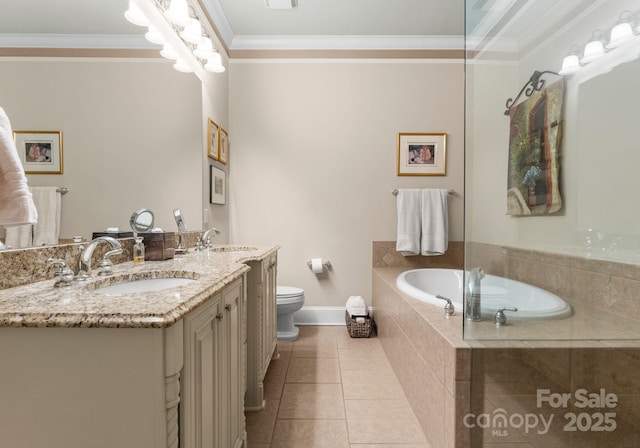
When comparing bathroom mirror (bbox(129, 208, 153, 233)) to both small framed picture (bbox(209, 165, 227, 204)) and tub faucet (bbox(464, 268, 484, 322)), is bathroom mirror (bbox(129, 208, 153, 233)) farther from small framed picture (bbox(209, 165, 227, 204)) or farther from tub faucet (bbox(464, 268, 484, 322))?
tub faucet (bbox(464, 268, 484, 322))

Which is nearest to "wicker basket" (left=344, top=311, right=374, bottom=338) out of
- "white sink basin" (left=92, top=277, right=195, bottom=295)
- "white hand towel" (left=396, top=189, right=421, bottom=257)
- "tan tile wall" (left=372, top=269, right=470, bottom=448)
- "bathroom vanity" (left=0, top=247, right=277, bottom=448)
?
"tan tile wall" (left=372, top=269, right=470, bottom=448)

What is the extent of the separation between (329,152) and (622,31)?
6.52 ft

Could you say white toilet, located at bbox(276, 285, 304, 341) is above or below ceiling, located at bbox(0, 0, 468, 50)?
below

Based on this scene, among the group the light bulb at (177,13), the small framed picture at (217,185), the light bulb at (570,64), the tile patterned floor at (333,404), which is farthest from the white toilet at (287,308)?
the light bulb at (570,64)

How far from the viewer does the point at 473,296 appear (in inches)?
55.4

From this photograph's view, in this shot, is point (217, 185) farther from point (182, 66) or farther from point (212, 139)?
point (182, 66)

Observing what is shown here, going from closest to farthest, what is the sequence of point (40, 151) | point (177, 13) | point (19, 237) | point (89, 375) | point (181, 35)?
1. point (89, 375)
2. point (19, 237)
3. point (40, 151)
4. point (177, 13)
5. point (181, 35)

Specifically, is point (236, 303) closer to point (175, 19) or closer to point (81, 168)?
point (81, 168)

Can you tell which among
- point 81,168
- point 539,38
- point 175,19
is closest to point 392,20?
point 539,38

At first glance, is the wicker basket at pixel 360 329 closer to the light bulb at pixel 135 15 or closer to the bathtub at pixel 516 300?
the bathtub at pixel 516 300

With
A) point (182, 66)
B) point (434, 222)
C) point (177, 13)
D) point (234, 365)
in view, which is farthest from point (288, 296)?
point (177, 13)

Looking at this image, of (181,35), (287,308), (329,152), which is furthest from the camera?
(329,152)

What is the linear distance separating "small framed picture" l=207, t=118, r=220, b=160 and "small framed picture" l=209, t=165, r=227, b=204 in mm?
100

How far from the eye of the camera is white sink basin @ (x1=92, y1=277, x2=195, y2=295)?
3.45 feet
